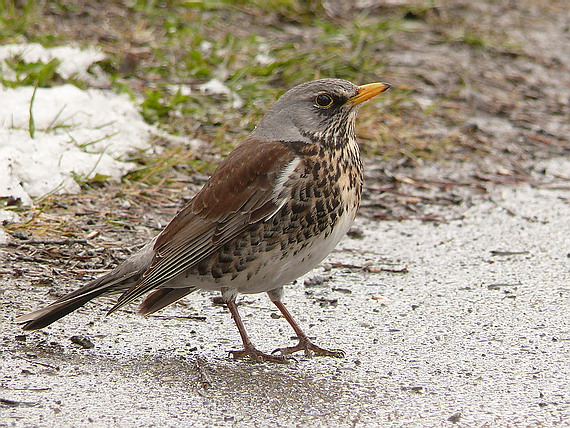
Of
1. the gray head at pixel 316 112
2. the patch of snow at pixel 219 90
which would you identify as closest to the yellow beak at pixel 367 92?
the gray head at pixel 316 112

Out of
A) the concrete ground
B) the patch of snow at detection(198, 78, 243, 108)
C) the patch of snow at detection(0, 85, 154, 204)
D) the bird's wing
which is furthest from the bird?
the patch of snow at detection(198, 78, 243, 108)

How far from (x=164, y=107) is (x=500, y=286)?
308 centimetres

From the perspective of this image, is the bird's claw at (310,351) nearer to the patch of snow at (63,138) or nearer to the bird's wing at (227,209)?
the bird's wing at (227,209)

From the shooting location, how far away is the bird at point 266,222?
458cm

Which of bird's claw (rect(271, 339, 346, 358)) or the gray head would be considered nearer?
bird's claw (rect(271, 339, 346, 358))

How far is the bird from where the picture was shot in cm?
458

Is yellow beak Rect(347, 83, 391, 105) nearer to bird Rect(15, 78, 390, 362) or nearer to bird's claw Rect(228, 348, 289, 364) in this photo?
bird Rect(15, 78, 390, 362)

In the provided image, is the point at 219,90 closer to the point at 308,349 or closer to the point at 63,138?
the point at 63,138

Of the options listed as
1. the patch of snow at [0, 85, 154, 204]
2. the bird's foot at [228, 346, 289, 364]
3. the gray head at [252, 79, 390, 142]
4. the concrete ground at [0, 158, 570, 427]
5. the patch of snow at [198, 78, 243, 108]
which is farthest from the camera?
the patch of snow at [198, 78, 243, 108]

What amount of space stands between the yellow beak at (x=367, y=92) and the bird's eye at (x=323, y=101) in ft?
0.31

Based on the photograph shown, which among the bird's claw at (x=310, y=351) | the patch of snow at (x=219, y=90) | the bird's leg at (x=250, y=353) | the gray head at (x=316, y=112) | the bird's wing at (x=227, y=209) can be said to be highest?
the gray head at (x=316, y=112)

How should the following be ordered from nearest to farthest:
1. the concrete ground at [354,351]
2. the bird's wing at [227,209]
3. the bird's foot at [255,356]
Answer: the concrete ground at [354,351] → the bird's foot at [255,356] → the bird's wing at [227,209]

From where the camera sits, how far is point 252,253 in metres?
4.64

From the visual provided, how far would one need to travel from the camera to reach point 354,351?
4.72 m
